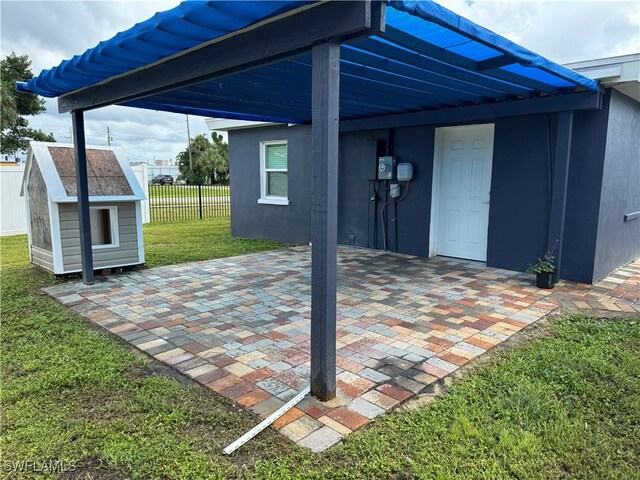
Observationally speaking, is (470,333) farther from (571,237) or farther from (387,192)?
(387,192)

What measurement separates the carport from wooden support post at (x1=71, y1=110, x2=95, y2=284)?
1 centimetres

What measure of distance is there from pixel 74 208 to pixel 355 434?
4.85 metres

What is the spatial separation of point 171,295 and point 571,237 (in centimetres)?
504

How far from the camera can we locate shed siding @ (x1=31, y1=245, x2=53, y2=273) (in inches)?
223

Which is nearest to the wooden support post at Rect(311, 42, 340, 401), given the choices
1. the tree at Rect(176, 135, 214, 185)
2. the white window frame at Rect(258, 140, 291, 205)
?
the white window frame at Rect(258, 140, 291, 205)

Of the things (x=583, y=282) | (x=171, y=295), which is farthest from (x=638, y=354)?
(x=171, y=295)

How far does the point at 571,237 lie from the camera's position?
5.48 m

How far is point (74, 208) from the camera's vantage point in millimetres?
5480

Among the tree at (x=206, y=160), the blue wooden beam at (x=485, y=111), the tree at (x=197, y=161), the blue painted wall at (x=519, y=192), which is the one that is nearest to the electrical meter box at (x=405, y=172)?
the blue wooden beam at (x=485, y=111)

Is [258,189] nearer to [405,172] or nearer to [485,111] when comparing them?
[405,172]

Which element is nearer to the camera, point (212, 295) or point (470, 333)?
point (470, 333)

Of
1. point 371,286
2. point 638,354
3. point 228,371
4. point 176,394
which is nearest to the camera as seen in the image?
point 176,394

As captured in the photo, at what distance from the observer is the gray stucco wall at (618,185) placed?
5328mm

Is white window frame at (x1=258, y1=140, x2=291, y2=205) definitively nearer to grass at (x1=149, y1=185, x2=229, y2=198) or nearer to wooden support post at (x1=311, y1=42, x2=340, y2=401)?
wooden support post at (x1=311, y1=42, x2=340, y2=401)
